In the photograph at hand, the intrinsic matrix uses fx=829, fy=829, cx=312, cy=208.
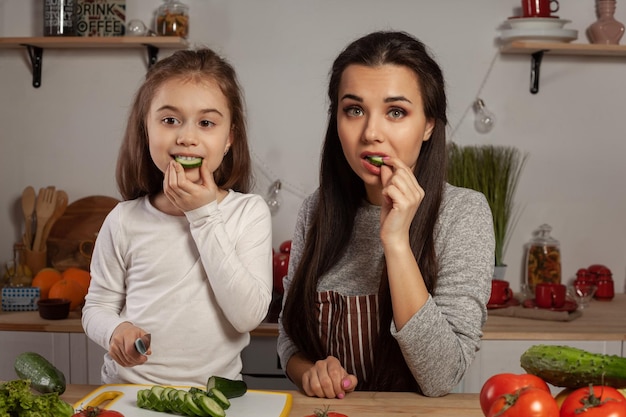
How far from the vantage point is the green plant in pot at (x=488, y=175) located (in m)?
2.77

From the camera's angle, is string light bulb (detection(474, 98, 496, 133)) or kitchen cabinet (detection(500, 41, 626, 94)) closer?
kitchen cabinet (detection(500, 41, 626, 94))

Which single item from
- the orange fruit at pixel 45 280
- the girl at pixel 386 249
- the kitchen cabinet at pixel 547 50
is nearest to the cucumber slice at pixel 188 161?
the girl at pixel 386 249

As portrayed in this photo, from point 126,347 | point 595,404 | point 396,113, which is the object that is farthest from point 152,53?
point 595,404

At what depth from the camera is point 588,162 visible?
2971 millimetres

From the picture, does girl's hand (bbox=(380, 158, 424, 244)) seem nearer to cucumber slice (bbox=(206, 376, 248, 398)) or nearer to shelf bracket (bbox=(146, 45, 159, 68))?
cucumber slice (bbox=(206, 376, 248, 398))

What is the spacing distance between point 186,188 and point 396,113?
39cm

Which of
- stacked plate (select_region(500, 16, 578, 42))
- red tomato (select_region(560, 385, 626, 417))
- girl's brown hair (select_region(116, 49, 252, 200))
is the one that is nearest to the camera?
red tomato (select_region(560, 385, 626, 417))

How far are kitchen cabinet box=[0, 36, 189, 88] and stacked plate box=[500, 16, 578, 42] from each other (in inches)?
44.7

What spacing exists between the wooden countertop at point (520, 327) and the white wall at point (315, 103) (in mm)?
546

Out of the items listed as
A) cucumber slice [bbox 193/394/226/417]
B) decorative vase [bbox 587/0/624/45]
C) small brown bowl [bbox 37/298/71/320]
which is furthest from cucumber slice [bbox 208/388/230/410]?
decorative vase [bbox 587/0/624/45]

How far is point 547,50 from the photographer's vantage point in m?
2.84

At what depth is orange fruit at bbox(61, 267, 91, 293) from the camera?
8.45 ft

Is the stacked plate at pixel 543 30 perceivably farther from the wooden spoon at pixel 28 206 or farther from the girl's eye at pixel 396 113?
the wooden spoon at pixel 28 206

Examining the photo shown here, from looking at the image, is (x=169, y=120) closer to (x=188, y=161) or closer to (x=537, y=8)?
(x=188, y=161)
